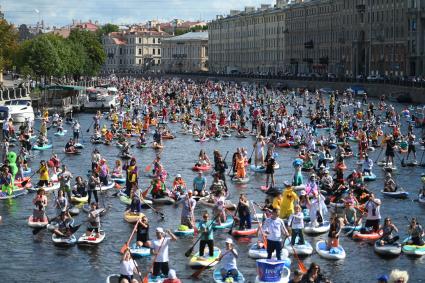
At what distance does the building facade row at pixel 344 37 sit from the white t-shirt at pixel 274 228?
11031 centimetres

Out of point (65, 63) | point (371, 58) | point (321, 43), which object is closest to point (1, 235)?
point (65, 63)

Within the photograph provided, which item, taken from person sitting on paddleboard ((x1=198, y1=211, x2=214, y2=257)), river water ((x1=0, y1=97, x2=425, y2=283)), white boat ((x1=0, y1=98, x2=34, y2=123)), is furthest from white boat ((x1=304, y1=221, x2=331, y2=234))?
white boat ((x1=0, y1=98, x2=34, y2=123))

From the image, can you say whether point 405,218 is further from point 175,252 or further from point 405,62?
point 405,62

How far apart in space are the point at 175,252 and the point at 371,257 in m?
5.63

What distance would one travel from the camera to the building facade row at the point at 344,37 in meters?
138

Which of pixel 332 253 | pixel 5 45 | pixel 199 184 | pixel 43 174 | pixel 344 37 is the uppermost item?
pixel 344 37

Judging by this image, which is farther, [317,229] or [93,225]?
[317,229]

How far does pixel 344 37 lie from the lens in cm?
16075

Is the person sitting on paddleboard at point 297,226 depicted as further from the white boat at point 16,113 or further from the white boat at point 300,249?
the white boat at point 16,113

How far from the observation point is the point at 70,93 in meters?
106

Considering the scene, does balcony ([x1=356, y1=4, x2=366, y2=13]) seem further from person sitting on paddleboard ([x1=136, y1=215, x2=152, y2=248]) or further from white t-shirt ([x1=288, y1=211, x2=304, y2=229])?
person sitting on paddleboard ([x1=136, y1=215, x2=152, y2=248])

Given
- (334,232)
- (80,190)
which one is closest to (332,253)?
(334,232)

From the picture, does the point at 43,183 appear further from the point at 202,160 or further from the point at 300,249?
the point at 300,249

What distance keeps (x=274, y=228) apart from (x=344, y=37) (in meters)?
139
